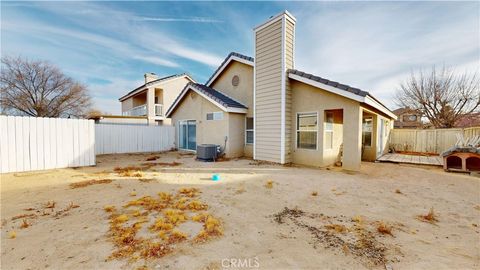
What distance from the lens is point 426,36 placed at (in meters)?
9.10

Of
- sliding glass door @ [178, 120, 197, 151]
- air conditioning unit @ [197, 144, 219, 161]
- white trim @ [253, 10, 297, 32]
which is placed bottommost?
air conditioning unit @ [197, 144, 219, 161]

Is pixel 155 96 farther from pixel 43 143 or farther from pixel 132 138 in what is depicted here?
pixel 43 143

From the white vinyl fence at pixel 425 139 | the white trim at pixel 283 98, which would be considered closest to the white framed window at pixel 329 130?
the white trim at pixel 283 98

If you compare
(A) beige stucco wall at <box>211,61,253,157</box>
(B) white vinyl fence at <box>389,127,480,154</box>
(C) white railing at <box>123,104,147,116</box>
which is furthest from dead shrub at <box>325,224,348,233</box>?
(C) white railing at <box>123,104,147,116</box>

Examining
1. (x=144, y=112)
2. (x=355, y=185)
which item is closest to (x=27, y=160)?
(x=355, y=185)

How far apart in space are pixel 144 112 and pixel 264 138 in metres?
16.0

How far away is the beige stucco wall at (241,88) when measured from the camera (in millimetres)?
10414

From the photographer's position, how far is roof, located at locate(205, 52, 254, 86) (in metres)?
10.1

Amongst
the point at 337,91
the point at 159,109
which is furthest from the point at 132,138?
the point at 337,91

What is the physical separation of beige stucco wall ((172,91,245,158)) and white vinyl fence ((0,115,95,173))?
17.3 ft

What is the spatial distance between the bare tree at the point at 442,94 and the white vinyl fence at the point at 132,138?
69.5 feet

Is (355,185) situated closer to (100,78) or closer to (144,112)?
(144,112)

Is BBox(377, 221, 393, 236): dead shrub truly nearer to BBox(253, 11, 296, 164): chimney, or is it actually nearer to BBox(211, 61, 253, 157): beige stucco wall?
BBox(253, 11, 296, 164): chimney

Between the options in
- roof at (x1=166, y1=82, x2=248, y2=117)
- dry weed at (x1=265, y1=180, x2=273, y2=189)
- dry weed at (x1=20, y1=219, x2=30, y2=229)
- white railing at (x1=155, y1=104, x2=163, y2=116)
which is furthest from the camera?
white railing at (x1=155, y1=104, x2=163, y2=116)
